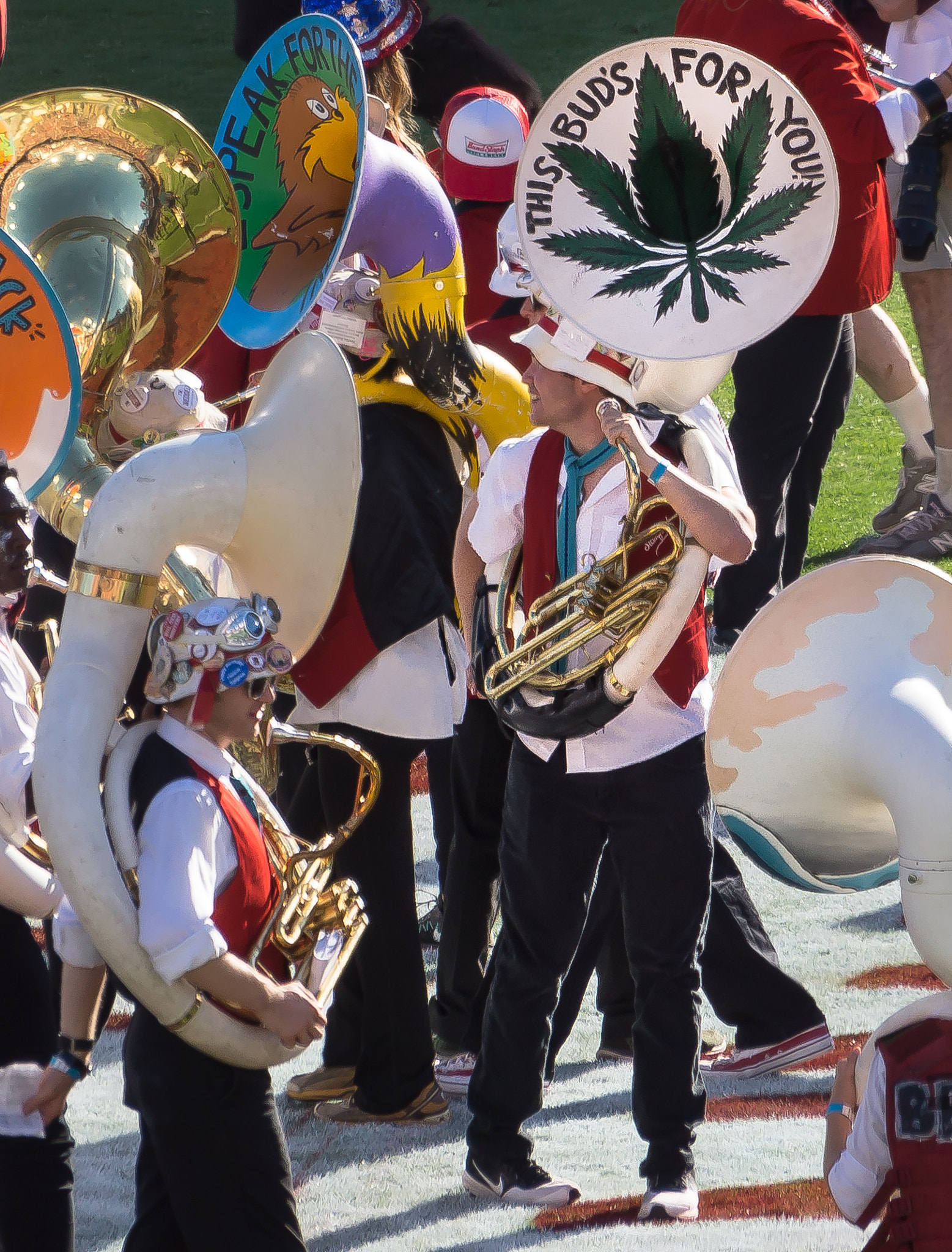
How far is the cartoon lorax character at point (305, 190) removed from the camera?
12.5 feet

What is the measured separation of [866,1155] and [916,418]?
4.54 metres

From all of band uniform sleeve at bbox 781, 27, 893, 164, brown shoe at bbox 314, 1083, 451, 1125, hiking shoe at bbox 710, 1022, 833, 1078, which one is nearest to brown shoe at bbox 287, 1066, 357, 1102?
brown shoe at bbox 314, 1083, 451, 1125

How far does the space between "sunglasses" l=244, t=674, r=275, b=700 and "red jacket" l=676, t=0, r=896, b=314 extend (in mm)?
2840

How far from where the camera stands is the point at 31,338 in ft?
11.0

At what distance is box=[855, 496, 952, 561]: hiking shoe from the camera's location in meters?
6.57

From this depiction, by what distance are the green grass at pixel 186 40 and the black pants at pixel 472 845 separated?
10323 millimetres

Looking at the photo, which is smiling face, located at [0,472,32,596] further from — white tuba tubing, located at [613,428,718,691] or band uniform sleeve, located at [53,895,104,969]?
white tuba tubing, located at [613,428,718,691]

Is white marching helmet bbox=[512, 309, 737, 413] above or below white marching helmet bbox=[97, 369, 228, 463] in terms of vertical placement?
above

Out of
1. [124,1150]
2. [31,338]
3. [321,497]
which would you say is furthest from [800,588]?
[124,1150]

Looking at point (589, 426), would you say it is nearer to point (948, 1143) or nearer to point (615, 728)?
point (615, 728)

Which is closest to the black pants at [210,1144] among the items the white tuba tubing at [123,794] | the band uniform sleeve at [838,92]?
the white tuba tubing at [123,794]

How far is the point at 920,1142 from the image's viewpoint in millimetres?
2479

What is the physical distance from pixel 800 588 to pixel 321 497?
970 millimetres

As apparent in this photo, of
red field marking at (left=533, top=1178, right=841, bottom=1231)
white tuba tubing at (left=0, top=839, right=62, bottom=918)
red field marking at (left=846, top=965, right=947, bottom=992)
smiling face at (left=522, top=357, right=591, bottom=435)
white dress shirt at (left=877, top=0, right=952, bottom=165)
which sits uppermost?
white dress shirt at (left=877, top=0, right=952, bottom=165)
